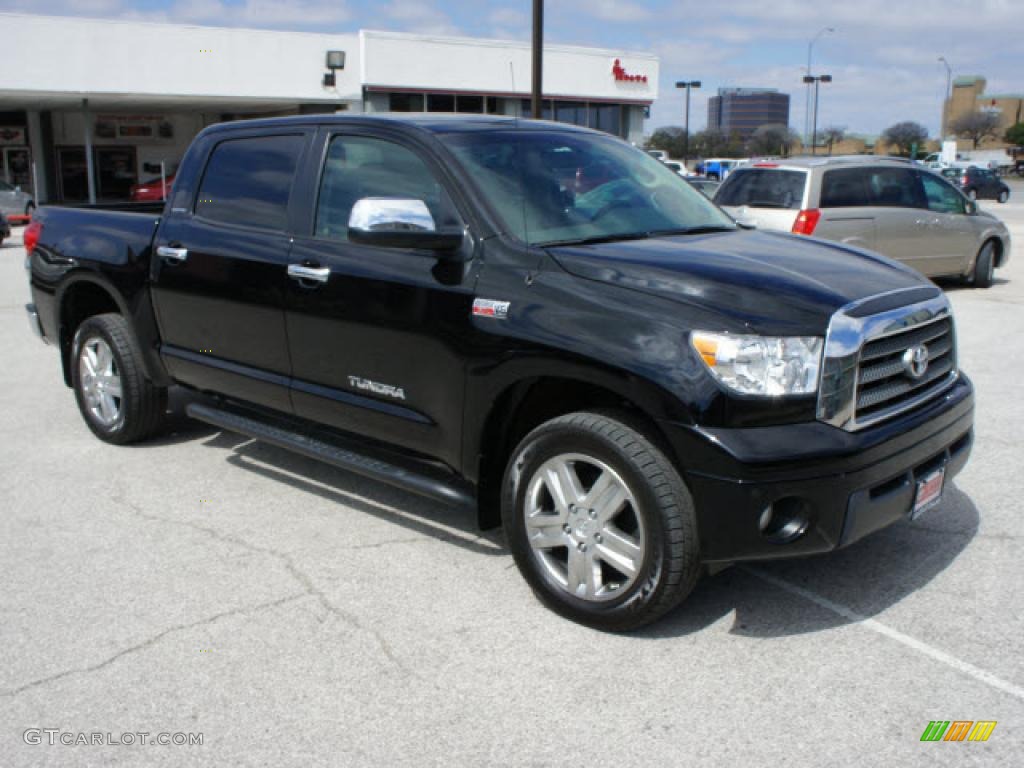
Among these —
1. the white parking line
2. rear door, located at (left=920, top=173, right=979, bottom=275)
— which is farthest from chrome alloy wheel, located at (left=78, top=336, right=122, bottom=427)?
rear door, located at (left=920, top=173, right=979, bottom=275)

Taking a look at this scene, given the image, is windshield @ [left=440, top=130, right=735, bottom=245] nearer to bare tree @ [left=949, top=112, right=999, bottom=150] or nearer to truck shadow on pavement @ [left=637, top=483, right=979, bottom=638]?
truck shadow on pavement @ [left=637, top=483, right=979, bottom=638]

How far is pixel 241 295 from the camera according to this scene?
4984 millimetres

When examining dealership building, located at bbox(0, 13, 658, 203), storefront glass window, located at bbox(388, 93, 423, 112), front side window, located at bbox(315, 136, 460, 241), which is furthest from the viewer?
storefront glass window, located at bbox(388, 93, 423, 112)

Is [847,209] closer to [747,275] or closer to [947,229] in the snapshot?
[947,229]

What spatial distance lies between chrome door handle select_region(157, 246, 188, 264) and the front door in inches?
36.6

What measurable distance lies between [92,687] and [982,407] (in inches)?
236

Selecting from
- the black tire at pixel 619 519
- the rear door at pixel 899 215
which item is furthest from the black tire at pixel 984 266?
the black tire at pixel 619 519

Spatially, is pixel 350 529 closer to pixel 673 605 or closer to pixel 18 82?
pixel 673 605

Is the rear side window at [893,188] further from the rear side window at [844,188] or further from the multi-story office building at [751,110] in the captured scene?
the multi-story office building at [751,110]

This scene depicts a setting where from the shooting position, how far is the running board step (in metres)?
4.21

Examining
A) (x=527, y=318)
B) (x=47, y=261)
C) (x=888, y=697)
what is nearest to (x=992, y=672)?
(x=888, y=697)

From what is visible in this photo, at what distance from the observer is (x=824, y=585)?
413 cm

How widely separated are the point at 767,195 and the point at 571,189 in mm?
8231

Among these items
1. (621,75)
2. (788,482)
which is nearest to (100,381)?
(788,482)
